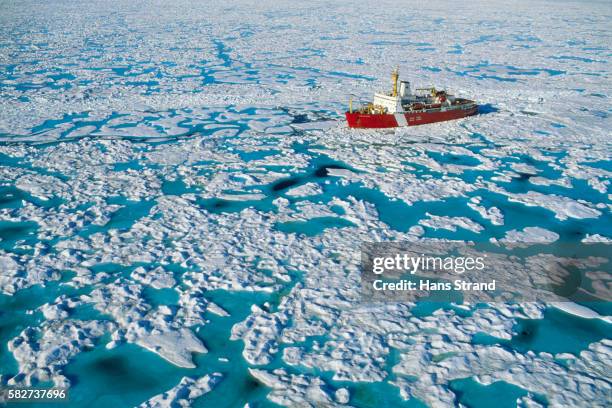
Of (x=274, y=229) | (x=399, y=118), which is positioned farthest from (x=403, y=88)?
(x=274, y=229)

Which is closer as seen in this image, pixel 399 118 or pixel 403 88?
pixel 399 118

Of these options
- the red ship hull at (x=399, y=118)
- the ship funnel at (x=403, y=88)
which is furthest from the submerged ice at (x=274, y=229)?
the ship funnel at (x=403, y=88)

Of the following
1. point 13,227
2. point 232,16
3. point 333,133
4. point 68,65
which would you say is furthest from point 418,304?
point 232,16

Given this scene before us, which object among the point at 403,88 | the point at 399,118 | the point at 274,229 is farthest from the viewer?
the point at 403,88

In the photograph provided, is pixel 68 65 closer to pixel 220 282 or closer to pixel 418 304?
pixel 220 282

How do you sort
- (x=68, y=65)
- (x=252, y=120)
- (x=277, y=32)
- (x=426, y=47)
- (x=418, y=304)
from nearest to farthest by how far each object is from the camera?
(x=418, y=304)
(x=252, y=120)
(x=68, y=65)
(x=426, y=47)
(x=277, y=32)

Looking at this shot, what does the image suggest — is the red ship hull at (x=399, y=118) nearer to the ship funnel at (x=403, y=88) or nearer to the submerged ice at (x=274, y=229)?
the submerged ice at (x=274, y=229)

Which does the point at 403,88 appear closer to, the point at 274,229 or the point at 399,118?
the point at 399,118

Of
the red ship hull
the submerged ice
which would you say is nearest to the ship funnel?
the red ship hull
